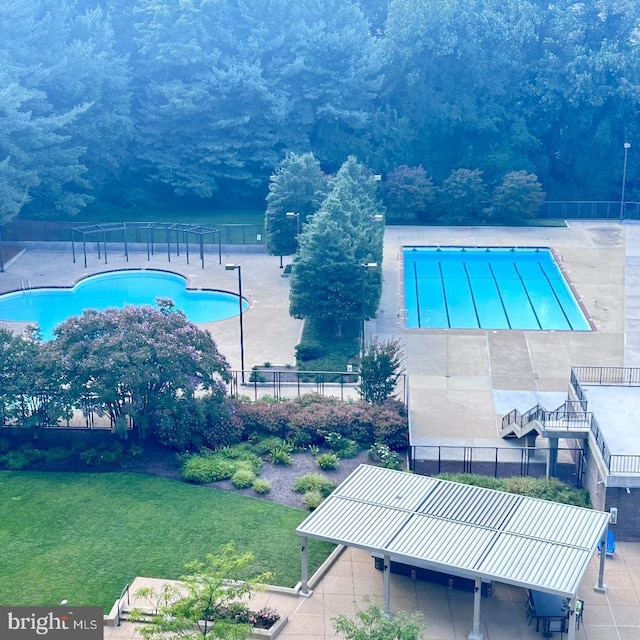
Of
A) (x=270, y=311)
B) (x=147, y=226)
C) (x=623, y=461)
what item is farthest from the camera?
(x=147, y=226)

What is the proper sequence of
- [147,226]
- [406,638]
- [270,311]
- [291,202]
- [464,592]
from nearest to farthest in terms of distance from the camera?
[406,638] < [464,592] < [270,311] < [291,202] < [147,226]

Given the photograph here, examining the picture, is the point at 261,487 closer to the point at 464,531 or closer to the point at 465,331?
the point at 464,531

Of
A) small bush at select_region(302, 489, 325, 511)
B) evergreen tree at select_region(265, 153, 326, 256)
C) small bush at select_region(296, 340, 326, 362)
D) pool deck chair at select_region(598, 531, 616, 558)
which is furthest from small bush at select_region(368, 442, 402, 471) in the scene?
evergreen tree at select_region(265, 153, 326, 256)

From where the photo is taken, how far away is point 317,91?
65.1 m

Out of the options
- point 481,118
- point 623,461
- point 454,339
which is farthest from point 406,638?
point 481,118

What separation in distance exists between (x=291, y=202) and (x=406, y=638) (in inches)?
1366

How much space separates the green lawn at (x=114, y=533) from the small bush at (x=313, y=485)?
3.88ft

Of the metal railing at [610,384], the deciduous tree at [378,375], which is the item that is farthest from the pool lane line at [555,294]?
the deciduous tree at [378,375]

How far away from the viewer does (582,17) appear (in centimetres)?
6756

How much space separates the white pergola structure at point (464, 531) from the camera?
22531 millimetres

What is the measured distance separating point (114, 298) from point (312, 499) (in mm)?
25348

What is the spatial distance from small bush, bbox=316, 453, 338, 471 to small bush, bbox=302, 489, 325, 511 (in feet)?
5.48

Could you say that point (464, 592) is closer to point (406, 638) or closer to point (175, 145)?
point (406, 638)

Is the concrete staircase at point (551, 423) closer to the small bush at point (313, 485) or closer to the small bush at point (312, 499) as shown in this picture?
the small bush at point (313, 485)
